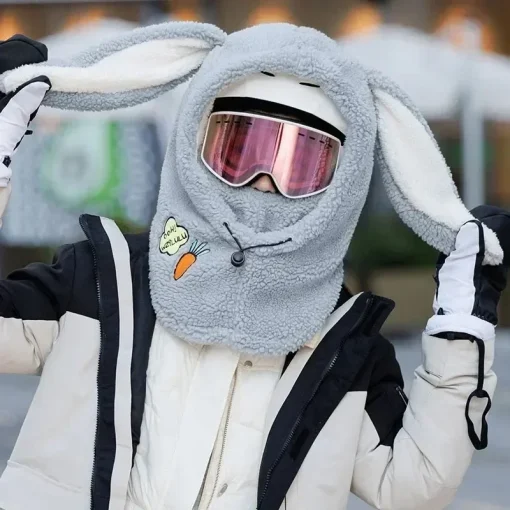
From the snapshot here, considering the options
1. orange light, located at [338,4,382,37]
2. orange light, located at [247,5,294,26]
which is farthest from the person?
orange light, located at [338,4,382,37]

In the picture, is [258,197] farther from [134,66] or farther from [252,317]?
[134,66]

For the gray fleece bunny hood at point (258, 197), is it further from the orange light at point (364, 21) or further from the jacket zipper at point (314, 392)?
the orange light at point (364, 21)

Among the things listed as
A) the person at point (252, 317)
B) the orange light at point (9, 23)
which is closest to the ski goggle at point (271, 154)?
the person at point (252, 317)

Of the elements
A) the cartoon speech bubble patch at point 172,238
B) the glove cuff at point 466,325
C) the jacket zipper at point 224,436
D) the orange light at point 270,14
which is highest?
the orange light at point 270,14

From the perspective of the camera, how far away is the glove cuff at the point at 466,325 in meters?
2.00

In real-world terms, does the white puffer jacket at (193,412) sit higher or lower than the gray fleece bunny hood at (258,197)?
lower

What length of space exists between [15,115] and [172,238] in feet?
1.43

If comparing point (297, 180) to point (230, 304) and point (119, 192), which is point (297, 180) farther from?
point (119, 192)

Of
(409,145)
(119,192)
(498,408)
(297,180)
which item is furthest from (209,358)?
(119,192)

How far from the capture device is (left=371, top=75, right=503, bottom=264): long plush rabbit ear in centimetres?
212

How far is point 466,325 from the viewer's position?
2.00m

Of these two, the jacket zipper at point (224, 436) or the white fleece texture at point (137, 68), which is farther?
the white fleece texture at point (137, 68)

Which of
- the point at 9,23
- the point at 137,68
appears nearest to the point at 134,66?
the point at 137,68

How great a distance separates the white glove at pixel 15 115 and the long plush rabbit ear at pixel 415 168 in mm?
771
